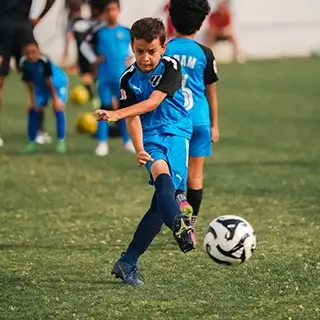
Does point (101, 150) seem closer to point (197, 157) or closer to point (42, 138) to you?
point (42, 138)

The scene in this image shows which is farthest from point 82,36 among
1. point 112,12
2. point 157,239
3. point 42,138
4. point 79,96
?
point 157,239

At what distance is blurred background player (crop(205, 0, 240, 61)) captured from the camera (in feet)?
88.6

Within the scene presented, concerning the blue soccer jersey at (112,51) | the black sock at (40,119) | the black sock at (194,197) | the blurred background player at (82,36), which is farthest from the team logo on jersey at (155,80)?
the blurred background player at (82,36)

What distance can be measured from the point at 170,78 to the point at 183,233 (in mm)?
967

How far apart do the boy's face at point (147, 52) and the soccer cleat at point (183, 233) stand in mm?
936

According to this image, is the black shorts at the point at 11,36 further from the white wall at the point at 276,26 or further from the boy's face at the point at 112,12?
the white wall at the point at 276,26

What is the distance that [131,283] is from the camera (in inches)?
229

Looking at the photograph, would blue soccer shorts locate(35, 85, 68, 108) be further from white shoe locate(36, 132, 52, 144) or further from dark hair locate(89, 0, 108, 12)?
dark hair locate(89, 0, 108, 12)

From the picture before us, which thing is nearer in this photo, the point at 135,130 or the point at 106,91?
the point at 135,130

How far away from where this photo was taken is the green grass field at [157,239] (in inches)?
210

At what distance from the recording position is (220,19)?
1067 inches

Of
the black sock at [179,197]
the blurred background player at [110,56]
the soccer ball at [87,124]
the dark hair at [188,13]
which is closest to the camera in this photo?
the black sock at [179,197]

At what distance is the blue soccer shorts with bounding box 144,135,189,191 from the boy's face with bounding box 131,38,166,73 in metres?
0.43

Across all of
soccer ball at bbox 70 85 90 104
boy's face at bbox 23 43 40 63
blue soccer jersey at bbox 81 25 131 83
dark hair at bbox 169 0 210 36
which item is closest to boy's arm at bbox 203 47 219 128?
dark hair at bbox 169 0 210 36
